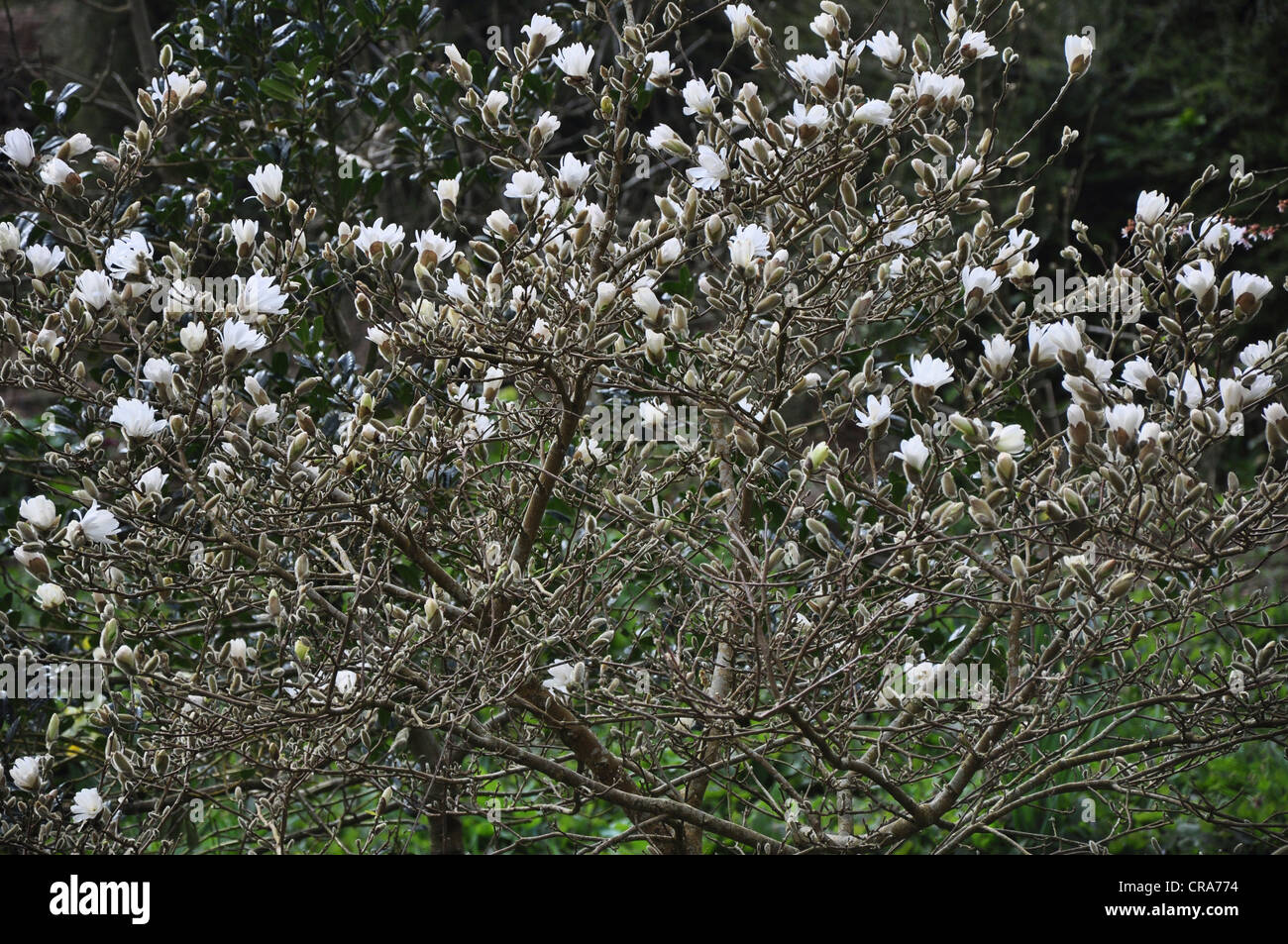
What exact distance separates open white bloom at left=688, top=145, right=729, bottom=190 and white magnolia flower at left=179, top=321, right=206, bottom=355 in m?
0.83

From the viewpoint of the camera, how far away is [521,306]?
1.72 metres

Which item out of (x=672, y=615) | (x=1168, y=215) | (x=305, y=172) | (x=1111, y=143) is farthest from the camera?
(x=1111, y=143)

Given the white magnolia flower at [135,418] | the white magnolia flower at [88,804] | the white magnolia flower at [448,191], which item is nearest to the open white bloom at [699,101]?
the white magnolia flower at [448,191]

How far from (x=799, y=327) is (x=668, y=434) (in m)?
0.34

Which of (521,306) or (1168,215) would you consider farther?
(1168,215)

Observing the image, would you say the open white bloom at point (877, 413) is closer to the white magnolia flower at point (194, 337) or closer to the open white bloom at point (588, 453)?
the open white bloom at point (588, 453)

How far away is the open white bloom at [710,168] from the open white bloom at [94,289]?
99 cm

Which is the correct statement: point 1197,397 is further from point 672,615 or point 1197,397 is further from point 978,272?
point 672,615

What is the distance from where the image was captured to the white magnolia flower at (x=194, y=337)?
165 cm

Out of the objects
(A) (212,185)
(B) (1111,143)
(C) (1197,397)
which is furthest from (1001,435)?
(B) (1111,143)

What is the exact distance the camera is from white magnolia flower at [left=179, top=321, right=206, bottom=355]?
165 centimetres

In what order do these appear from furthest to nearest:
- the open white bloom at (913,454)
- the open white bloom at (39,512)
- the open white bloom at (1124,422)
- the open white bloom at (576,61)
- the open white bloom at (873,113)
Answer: the open white bloom at (576,61), the open white bloom at (873,113), the open white bloom at (39,512), the open white bloom at (913,454), the open white bloom at (1124,422)

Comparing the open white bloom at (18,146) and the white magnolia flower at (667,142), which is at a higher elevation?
the open white bloom at (18,146)
